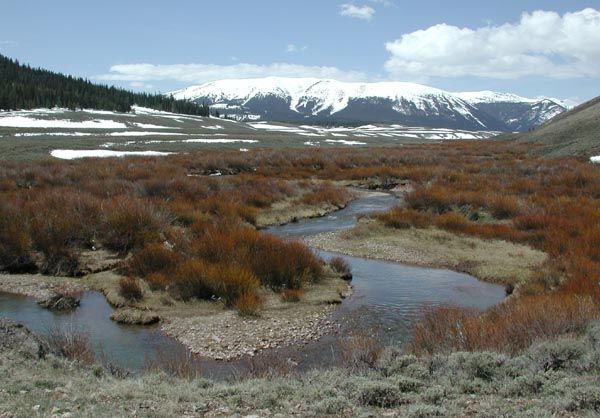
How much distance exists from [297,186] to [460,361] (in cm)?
2243

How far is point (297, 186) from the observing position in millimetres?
28562

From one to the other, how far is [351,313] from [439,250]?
650 cm

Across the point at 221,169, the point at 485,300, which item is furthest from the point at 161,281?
the point at 221,169

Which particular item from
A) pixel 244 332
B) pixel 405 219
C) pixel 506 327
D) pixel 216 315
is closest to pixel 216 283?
pixel 216 315

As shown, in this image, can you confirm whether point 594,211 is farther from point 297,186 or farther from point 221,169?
point 221,169

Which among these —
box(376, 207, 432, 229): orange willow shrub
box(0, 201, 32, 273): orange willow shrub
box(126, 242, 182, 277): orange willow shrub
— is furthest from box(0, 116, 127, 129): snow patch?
box(126, 242, 182, 277): orange willow shrub

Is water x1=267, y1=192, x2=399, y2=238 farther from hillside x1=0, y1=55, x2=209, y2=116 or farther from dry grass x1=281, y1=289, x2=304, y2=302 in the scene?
hillside x1=0, y1=55, x2=209, y2=116

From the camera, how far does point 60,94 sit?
111438 mm

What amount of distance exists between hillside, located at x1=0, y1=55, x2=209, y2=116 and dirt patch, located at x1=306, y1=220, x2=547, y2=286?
93459mm

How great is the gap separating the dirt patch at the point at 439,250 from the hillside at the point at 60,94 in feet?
307

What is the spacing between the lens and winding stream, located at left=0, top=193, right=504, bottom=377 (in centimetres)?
869

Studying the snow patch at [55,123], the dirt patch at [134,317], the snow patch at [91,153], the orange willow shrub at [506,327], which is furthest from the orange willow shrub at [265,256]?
the snow patch at [55,123]

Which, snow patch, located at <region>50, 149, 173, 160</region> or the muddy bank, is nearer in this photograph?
the muddy bank

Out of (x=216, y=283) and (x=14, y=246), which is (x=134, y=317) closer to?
(x=216, y=283)
